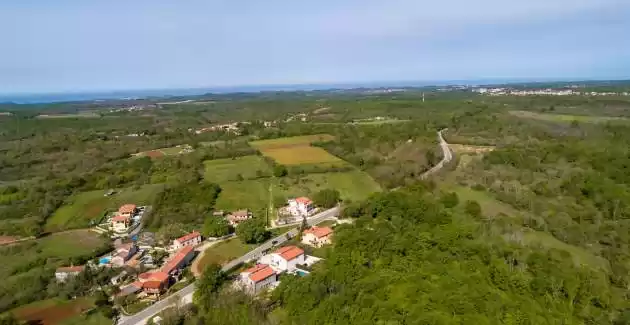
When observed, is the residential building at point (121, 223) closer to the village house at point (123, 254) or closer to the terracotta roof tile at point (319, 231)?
the village house at point (123, 254)

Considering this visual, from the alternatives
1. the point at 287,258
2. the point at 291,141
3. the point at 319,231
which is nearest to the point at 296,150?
the point at 291,141

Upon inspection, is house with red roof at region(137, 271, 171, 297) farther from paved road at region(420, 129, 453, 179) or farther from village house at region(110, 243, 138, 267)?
paved road at region(420, 129, 453, 179)

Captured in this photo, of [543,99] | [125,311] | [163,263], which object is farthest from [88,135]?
[543,99]

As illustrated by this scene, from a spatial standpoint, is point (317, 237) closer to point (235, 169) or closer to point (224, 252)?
point (224, 252)

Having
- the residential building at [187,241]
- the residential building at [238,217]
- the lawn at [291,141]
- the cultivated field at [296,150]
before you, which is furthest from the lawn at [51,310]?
the lawn at [291,141]

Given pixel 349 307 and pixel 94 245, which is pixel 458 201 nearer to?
pixel 349 307
